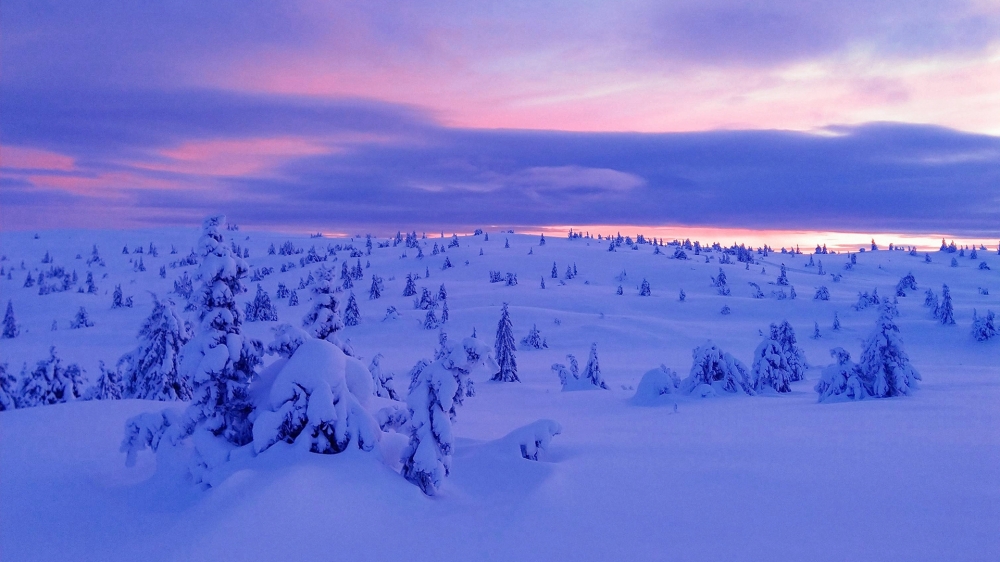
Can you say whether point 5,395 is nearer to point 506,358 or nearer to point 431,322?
point 506,358

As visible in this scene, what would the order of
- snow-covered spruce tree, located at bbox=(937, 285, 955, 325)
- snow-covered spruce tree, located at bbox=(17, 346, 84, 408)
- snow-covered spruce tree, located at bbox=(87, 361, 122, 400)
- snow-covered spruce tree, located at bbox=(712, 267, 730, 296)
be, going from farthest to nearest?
snow-covered spruce tree, located at bbox=(712, 267, 730, 296) → snow-covered spruce tree, located at bbox=(937, 285, 955, 325) → snow-covered spruce tree, located at bbox=(87, 361, 122, 400) → snow-covered spruce tree, located at bbox=(17, 346, 84, 408)

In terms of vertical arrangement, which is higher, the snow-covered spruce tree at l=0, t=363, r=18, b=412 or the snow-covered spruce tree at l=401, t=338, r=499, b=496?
the snow-covered spruce tree at l=401, t=338, r=499, b=496

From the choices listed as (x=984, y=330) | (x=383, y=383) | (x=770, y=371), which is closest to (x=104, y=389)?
(x=383, y=383)

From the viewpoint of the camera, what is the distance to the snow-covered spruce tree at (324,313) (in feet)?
48.0

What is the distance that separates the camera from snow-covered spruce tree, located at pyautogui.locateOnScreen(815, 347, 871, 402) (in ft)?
86.5

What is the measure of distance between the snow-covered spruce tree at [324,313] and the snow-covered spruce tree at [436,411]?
464 centimetres

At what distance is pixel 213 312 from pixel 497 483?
21.1ft

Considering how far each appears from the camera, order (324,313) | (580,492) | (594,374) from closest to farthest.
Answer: (580,492)
(324,313)
(594,374)

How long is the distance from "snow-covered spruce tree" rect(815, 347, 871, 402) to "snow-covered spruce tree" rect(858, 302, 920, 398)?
47cm

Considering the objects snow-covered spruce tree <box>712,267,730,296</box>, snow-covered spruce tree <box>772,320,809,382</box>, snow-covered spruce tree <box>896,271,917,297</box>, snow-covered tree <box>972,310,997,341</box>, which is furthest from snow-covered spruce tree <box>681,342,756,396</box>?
snow-covered spruce tree <box>896,271,917,297</box>

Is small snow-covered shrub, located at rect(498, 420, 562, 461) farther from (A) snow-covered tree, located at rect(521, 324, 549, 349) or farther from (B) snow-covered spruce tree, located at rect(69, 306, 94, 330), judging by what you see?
(B) snow-covered spruce tree, located at rect(69, 306, 94, 330)

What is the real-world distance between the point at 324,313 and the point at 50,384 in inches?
942

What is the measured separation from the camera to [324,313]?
48.1ft

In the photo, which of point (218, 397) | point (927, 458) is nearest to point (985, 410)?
point (927, 458)
